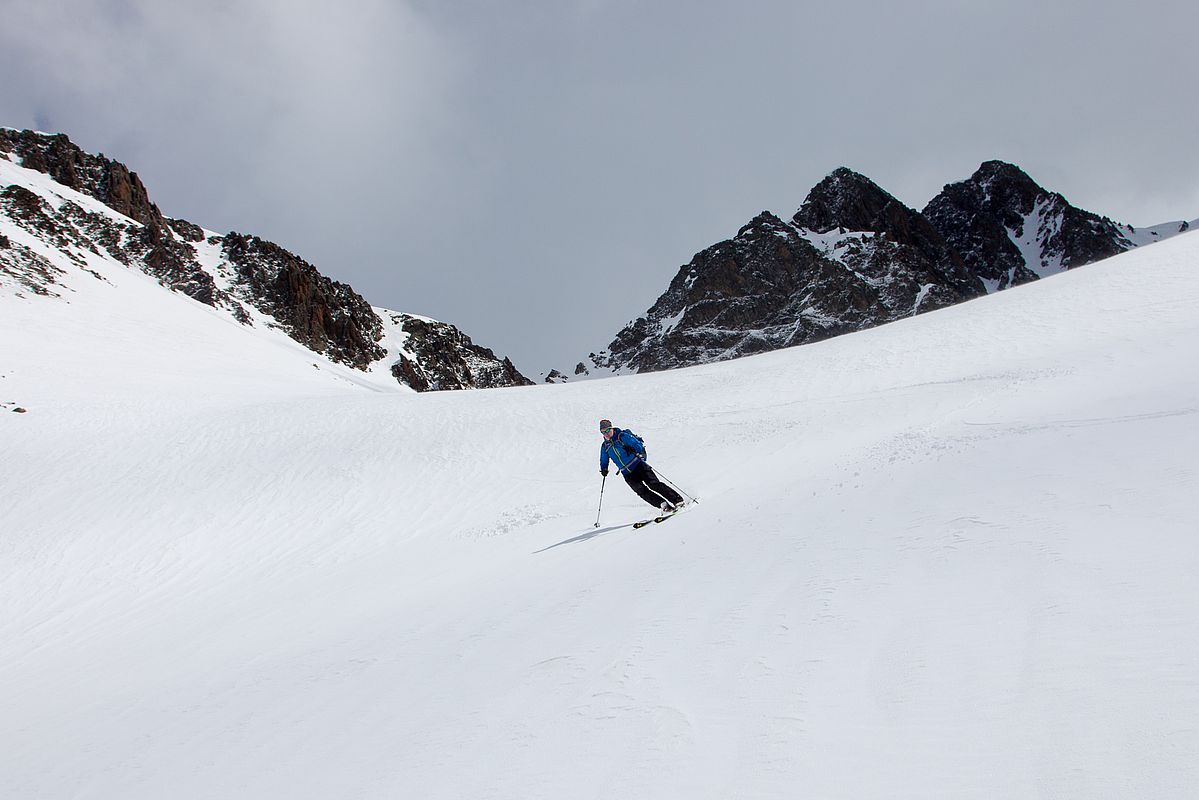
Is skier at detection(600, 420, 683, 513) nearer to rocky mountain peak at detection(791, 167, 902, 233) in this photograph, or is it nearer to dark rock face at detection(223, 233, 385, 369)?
dark rock face at detection(223, 233, 385, 369)

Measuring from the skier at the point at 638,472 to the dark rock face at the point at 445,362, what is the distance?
3372 inches

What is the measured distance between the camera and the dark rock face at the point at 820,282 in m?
171

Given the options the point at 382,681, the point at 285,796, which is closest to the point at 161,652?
the point at 382,681

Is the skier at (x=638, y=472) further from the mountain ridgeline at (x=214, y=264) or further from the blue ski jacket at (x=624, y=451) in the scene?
the mountain ridgeline at (x=214, y=264)

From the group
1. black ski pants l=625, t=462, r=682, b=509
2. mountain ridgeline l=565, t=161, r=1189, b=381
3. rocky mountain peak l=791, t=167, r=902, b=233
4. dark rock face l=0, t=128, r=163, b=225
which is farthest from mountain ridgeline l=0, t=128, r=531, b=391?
rocky mountain peak l=791, t=167, r=902, b=233

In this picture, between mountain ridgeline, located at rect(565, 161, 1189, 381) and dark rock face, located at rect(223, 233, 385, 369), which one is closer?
dark rock face, located at rect(223, 233, 385, 369)

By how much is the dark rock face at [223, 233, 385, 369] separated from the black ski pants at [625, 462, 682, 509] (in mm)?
84447

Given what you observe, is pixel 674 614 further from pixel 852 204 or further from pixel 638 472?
pixel 852 204

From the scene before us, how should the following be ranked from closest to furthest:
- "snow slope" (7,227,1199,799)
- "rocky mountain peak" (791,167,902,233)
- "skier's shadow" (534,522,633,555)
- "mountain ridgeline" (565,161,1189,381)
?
"snow slope" (7,227,1199,799) < "skier's shadow" (534,522,633,555) < "mountain ridgeline" (565,161,1189,381) < "rocky mountain peak" (791,167,902,233)

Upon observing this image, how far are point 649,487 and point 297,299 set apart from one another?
93.2m

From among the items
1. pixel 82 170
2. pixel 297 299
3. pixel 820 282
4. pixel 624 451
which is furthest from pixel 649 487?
pixel 820 282

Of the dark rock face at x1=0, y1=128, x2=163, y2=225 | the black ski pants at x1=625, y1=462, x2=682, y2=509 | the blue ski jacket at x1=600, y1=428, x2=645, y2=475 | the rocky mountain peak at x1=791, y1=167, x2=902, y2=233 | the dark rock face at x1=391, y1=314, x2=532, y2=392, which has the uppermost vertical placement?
the rocky mountain peak at x1=791, y1=167, x2=902, y2=233

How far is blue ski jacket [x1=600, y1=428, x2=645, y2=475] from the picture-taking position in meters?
10.8

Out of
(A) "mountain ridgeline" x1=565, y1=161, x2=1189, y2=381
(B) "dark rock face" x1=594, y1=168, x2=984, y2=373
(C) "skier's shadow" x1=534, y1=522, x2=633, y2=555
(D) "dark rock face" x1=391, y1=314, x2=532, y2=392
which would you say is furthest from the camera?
(A) "mountain ridgeline" x1=565, y1=161, x2=1189, y2=381
